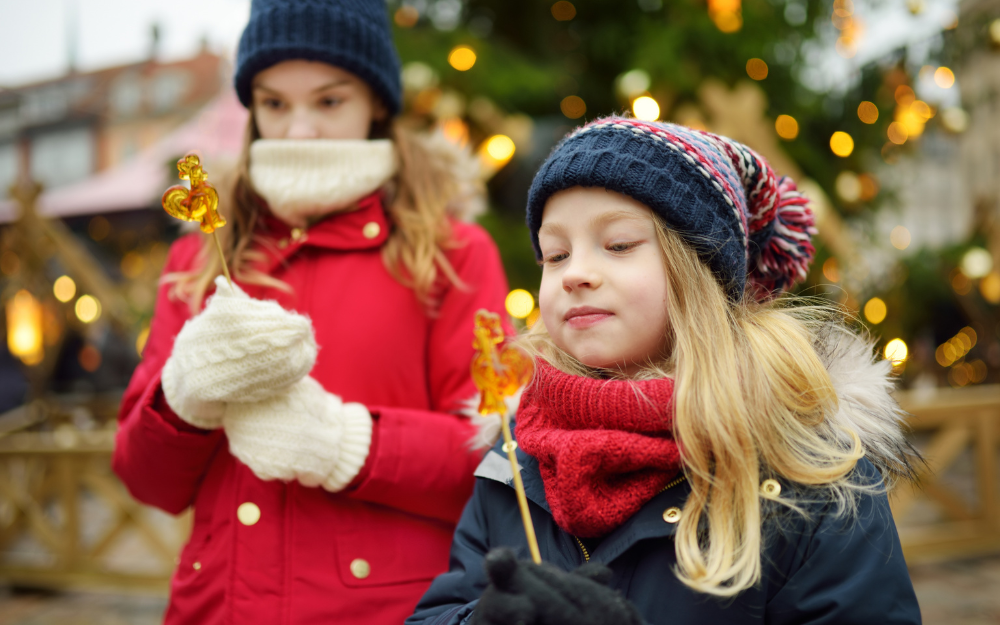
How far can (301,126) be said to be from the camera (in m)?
1.53

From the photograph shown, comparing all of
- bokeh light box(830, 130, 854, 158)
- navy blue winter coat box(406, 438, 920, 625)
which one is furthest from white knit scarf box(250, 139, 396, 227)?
bokeh light box(830, 130, 854, 158)

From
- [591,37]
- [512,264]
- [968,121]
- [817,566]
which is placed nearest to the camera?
[817,566]

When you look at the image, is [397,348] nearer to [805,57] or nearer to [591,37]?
[591,37]

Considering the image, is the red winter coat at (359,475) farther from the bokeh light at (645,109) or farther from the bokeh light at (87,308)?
the bokeh light at (87,308)

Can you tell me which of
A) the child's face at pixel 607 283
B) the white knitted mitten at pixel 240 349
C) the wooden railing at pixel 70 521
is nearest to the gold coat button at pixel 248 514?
the white knitted mitten at pixel 240 349

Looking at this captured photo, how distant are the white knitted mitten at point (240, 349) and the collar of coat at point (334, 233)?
1.09 ft

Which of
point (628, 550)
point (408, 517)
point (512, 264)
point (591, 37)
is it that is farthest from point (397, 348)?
point (591, 37)

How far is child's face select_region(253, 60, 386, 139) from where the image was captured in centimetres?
154

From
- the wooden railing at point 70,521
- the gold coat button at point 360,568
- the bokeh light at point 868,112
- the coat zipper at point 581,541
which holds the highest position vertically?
the bokeh light at point 868,112

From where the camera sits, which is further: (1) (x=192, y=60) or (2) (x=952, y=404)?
(1) (x=192, y=60)

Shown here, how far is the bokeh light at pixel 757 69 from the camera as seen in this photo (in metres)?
3.66

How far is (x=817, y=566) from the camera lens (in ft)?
3.25

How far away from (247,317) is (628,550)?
680 mm

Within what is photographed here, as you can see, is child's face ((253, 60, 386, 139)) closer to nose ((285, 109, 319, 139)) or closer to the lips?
nose ((285, 109, 319, 139))
